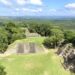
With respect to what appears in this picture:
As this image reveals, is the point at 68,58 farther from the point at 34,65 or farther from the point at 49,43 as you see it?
the point at 49,43

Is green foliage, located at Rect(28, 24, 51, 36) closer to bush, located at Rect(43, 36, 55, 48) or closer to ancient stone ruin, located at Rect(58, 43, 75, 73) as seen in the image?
bush, located at Rect(43, 36, 55, 48)

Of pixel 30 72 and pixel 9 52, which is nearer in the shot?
pixel 30 72

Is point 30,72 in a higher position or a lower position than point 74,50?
lower

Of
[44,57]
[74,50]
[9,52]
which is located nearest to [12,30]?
[9,52]

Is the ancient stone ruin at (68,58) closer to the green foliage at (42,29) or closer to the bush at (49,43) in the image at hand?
the bush at (49,43)

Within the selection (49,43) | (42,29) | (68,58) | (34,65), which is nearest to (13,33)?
(42,29)

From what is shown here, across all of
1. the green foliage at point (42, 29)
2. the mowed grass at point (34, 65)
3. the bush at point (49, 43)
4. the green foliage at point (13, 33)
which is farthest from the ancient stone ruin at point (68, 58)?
the green foliage at point (42, 29)

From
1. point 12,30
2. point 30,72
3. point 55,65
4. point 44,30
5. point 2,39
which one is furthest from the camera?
point 44,30

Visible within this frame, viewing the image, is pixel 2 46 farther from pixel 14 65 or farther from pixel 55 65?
pixel 55 65
